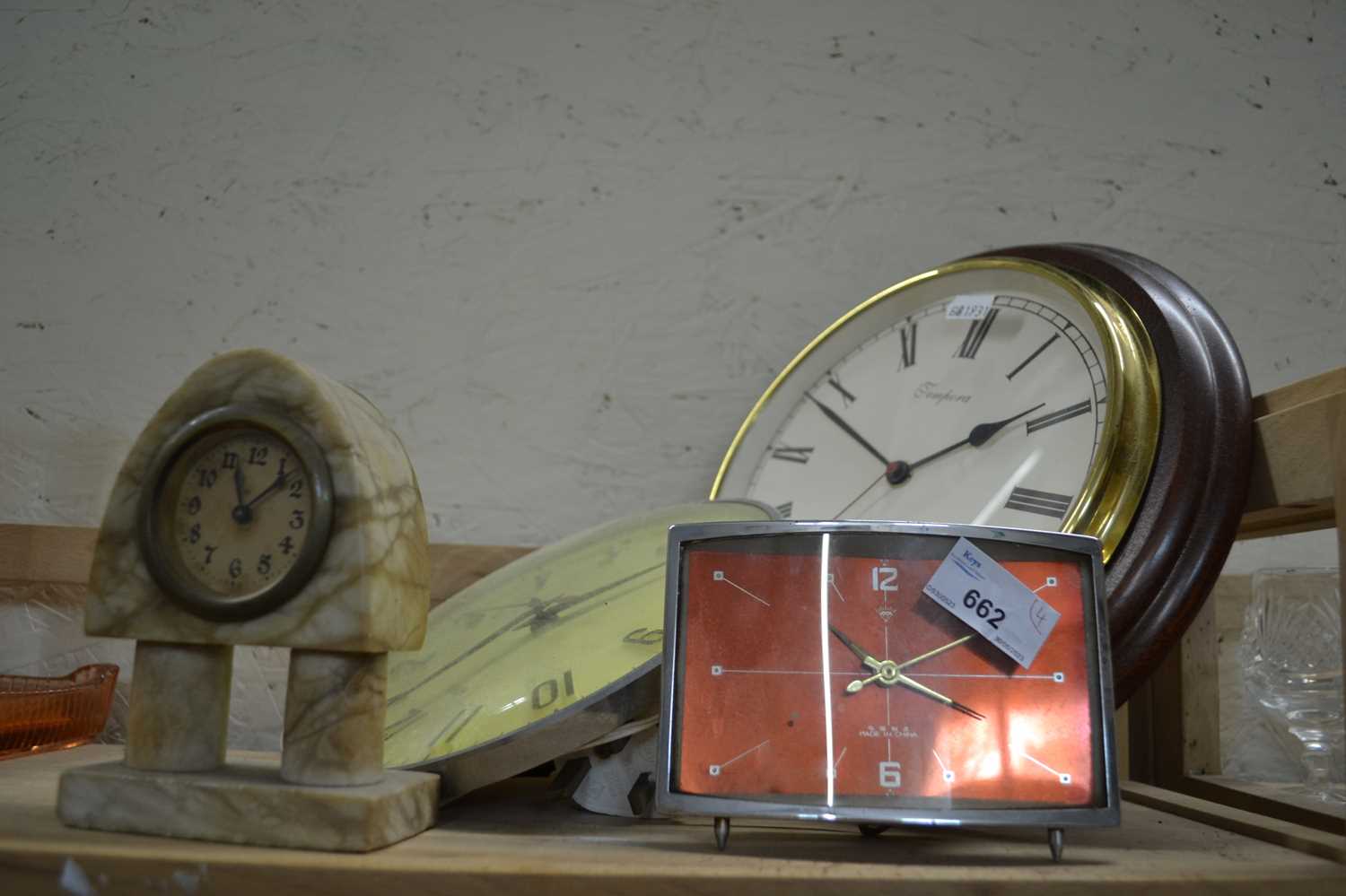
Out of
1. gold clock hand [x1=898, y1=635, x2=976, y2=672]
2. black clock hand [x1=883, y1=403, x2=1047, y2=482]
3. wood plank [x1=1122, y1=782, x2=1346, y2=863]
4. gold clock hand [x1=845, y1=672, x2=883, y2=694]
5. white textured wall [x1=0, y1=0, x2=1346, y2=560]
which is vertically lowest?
wood plank [x1=1122, y1=782, x2=1346, y2=863]

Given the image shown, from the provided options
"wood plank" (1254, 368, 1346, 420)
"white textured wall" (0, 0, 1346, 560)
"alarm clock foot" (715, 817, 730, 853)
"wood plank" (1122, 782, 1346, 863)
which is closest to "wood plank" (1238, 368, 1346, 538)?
"wood plank" (1254, 368, 1346, 420)

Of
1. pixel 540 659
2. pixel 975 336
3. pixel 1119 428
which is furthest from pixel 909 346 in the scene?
pixel 540 659

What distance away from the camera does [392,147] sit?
1504mm

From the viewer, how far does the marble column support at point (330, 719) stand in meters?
0.68

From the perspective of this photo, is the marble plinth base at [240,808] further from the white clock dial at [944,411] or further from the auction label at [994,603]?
the white clock dial at [944,411]

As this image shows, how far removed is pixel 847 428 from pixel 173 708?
2.37 feet

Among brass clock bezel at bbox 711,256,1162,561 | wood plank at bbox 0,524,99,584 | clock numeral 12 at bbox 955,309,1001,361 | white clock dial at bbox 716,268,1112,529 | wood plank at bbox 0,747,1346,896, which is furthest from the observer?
wood plank at bbox 0,524,99,584

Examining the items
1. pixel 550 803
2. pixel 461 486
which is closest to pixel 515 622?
pixel 550 803

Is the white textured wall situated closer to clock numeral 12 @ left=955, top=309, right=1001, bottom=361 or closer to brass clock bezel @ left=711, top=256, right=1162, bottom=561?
clock numeral 12 @ left=955, top=309, right=1001, bottom=361

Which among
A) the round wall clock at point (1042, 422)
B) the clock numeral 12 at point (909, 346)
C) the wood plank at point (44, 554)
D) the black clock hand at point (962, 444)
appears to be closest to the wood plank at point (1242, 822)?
the round wall clock at point (1042, 422)

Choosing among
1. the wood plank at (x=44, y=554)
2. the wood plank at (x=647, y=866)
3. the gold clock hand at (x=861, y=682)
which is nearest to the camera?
the wood plank at (x=647, y=866)

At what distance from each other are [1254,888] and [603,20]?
4.39 ft

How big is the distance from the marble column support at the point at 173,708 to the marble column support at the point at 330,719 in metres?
0.07

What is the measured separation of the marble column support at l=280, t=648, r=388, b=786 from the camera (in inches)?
26.7
